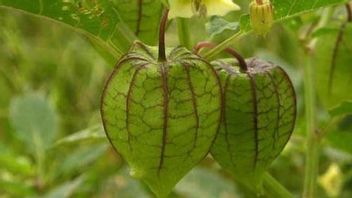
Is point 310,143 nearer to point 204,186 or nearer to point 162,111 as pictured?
point 162,111

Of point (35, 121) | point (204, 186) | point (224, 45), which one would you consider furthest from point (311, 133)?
point (35, 121)

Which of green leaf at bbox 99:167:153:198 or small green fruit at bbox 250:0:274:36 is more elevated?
small green fruit at bbox 250:0:274:36

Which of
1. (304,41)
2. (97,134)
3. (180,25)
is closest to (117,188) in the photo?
(97,134)

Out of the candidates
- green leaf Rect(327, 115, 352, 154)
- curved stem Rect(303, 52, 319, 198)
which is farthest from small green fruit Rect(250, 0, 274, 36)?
green leaf Rect(327, 115, 352, 154)

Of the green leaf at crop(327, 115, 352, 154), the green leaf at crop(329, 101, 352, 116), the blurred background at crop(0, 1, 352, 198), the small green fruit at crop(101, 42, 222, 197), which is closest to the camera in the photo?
the small green fruit at crop(101, 42, 222, 197)

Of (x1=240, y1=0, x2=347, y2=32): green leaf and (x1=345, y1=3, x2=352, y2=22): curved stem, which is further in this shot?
(x1=345, y1=3, x2=352, y2=22): curved stem

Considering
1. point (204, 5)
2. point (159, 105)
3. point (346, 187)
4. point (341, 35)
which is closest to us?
point (159, 105)

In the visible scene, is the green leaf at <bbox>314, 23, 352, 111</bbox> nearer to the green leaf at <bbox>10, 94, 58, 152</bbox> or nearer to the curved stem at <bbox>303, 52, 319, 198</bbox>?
the curved stem at <bbox>303, 52, 319, 198</bbox>

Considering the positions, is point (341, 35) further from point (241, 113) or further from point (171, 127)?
point (171, 127)
